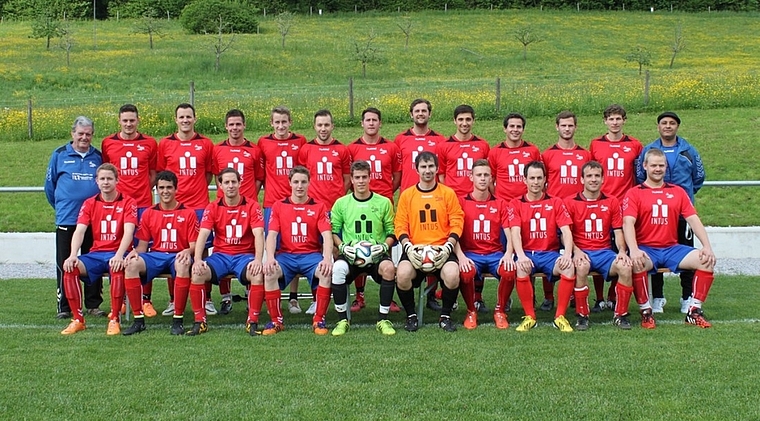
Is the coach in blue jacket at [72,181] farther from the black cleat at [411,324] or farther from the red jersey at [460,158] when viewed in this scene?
the red jersey at [460,158]

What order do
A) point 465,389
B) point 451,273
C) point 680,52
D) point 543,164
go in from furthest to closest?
point 680,52 < point 543,164 < point 451,273 < point 465,389

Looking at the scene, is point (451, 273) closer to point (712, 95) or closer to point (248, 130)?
point (248, 130)

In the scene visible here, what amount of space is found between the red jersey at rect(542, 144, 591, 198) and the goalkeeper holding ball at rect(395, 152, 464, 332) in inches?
46.4

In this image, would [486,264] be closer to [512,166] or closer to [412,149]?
[512,166]

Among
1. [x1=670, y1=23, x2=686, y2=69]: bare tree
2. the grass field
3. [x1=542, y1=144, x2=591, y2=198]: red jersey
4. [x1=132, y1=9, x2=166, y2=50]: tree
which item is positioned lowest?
the grass field

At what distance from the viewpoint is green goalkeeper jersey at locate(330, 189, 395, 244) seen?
7.14 meters

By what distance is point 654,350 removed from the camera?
590 centimetres

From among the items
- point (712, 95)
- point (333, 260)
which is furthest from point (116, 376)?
point (712, 95)

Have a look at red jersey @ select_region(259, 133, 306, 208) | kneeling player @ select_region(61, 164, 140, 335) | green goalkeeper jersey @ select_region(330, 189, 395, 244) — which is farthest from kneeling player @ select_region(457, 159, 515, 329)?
kneeling player @ select_region(61, 164, 140, 335)

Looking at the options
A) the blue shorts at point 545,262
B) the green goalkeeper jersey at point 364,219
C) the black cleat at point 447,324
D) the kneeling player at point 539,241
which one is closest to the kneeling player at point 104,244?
the green goalkeeper jersey at point 364,219

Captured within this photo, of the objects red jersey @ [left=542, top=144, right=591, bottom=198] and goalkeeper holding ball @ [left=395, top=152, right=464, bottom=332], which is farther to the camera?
red jersey @ [left=542, top=144, right=591, bottom=198]

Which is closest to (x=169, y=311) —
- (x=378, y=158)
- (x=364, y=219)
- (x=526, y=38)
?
(x=364, y=219)

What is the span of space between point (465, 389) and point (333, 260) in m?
2.36

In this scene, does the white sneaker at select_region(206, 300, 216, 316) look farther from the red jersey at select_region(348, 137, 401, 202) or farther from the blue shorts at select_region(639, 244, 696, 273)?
the blue shorts at select_region(639, 244, 696, 273)
